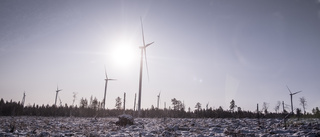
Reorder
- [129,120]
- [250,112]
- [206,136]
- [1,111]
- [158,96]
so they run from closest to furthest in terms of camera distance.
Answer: [206,136]
[129,120]
[1,111]
[250,112]
[158,96]

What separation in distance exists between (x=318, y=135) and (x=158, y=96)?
64.9 m

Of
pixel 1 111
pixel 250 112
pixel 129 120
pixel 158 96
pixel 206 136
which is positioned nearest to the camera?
pixel 206 136

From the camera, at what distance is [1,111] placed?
141ft

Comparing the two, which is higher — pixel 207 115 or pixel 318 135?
pixel 318 135

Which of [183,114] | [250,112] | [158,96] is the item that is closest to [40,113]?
[183,114]

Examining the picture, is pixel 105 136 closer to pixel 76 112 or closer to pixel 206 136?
pixel 206 136

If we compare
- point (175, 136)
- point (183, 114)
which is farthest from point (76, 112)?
point (175, 136)

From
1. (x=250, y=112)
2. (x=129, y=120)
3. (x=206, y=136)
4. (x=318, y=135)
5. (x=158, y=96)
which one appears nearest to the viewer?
(x=318, y=135)

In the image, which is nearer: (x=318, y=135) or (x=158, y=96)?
(x=318, y=135)

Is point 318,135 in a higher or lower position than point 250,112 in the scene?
higher

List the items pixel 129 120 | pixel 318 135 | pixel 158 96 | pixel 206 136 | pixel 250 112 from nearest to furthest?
pixel 318 135, pixel 206 136, pixel 129 120, pixel 250 112, pixel 158 96

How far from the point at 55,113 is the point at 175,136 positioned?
4172cm

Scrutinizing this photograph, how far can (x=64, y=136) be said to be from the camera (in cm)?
1046

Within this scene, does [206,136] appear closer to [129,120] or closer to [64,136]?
[64,136]
